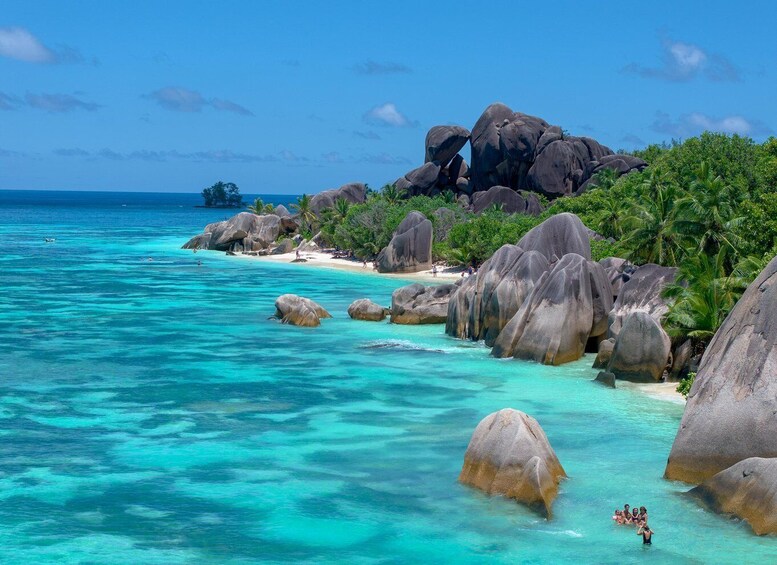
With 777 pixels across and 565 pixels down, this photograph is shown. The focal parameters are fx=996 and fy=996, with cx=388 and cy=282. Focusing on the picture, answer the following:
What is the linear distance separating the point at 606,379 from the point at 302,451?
1107 cm

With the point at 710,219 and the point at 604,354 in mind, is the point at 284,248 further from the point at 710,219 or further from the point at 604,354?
the point at 604,354

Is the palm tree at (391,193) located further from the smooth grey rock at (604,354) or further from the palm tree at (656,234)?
the smooth grey rock at (604,354)

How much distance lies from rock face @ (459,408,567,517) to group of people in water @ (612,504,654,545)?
134cm

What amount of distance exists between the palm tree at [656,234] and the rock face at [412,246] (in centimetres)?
2864

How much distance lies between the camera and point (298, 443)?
999 inches

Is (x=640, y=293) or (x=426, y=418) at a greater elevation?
A: (x=640, y=293)

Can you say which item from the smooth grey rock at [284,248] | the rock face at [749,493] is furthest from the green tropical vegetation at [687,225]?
the smooth grey rock at [284,248]

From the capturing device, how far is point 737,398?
797 inches

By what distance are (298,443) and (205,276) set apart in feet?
158

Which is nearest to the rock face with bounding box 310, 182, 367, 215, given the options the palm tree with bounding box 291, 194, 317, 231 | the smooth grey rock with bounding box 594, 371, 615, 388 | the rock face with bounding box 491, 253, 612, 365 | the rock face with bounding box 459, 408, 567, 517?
the palm tree with bounding box 291, 194, 317, 231

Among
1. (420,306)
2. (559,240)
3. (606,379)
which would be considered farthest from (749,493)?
(420,306)

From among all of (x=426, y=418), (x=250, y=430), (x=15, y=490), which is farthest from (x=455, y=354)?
(x=15, y=490)

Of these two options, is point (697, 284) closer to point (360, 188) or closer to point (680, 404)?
point (680, 404)

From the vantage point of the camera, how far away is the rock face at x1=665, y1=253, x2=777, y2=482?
65.4 feet
